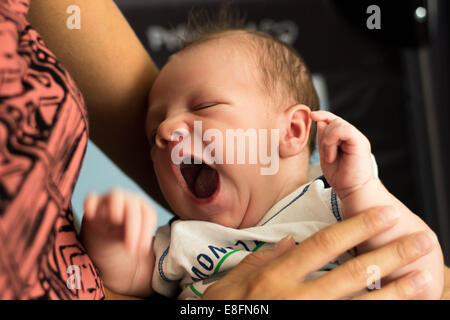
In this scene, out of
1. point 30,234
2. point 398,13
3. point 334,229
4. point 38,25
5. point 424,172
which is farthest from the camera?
point 424,172

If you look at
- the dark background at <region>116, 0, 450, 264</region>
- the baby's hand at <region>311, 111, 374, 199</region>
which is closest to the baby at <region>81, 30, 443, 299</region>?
the baby's hand at <region>311, 111, 374, 199</region>

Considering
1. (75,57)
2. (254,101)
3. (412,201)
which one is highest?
(75,57)

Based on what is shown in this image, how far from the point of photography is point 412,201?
1.97m

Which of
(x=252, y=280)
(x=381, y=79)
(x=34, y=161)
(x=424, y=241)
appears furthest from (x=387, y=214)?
(x=381, y=79)

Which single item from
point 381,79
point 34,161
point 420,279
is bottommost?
point 381,79

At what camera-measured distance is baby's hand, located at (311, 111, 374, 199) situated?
1.89 ft

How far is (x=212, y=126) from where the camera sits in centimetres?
73

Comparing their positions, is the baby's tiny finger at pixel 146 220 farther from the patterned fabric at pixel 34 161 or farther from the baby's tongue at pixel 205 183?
the baby's tongue at pixel 205 183

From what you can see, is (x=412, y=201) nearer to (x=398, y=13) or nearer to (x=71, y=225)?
(x=398, y=13)

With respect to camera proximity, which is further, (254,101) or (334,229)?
(254,101)

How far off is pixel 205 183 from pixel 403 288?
1.27ft

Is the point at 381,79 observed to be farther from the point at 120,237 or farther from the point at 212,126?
the point at 120,237
